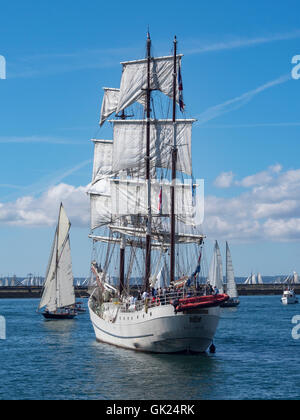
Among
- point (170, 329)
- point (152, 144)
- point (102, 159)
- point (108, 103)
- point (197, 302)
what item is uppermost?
point (108, 103)

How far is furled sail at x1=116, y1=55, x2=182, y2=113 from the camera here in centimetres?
6844

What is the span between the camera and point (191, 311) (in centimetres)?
4972

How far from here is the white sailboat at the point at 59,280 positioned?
9638 centimetres

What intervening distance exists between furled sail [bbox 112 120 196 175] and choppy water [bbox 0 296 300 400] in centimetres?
1963

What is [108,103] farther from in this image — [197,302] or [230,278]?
[230,278]

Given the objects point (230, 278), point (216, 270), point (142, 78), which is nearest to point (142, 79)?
point (142, 78)

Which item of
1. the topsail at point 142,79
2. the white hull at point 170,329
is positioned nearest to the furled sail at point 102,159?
the topsail at point 142,79

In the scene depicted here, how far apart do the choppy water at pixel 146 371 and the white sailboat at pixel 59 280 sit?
86.8 feet

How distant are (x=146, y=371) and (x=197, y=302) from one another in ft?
23.9

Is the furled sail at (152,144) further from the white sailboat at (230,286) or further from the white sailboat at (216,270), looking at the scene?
the white sailboat at (230,286)

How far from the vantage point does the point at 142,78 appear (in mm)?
71438

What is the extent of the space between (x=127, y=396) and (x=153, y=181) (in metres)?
41.2

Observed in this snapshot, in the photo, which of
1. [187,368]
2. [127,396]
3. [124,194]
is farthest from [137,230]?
[127,396]
